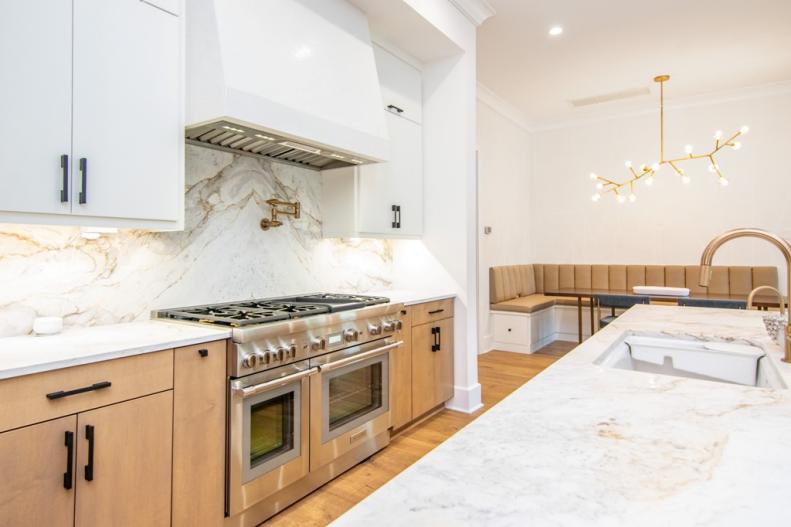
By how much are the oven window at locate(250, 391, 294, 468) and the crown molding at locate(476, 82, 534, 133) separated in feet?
13.8

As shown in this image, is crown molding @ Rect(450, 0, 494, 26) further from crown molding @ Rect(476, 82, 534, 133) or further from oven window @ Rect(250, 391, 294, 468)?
oven window @ Rect(250, 391, 294, 468)

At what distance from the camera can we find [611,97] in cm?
548

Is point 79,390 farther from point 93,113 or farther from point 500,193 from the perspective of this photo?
point 500,193

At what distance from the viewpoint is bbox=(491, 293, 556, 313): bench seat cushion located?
5.24 metres

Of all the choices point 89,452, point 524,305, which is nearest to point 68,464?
point 89,452

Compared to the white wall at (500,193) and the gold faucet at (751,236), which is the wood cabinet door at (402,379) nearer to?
the gold faucet at (751,236)

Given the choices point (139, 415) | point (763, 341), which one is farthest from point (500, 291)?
point (139, 415)

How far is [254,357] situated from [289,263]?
3.45ft

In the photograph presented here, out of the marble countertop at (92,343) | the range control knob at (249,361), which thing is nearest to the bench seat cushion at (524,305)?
the range control knob at (249,361)

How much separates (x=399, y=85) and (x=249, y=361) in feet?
→ 7.59

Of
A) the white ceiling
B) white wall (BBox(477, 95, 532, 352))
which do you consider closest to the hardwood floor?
white wall (BBox(477, 95, 532, 352))

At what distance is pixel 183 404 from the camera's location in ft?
→ 5.57

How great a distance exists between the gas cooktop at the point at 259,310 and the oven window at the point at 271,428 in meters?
0.36

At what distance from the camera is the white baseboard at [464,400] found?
11.3 feet
